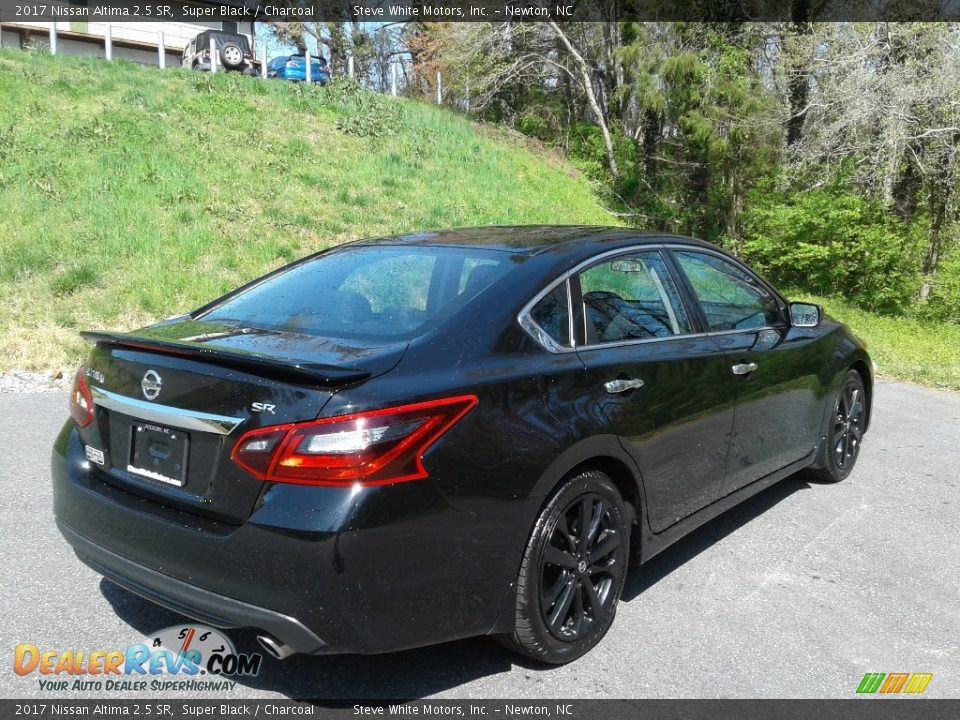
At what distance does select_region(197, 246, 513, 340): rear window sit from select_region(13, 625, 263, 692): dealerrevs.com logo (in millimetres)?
1234

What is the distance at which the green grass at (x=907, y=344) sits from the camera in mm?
9484

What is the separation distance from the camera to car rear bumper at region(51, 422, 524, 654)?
2414 mm

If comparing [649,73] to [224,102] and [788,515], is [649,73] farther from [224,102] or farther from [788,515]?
[788,515]

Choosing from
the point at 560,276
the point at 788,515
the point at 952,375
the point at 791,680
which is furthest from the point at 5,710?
the point at 952,375

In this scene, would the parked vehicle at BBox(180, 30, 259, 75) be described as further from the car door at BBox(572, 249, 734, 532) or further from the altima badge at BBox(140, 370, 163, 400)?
the altima badge at BBox(140, 370, 163, 400)

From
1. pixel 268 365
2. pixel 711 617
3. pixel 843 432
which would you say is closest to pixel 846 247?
pixel 843 432

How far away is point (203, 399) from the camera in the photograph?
262cm

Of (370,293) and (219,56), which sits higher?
(219,56)

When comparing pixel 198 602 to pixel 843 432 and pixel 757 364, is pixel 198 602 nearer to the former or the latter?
pixel 757 364

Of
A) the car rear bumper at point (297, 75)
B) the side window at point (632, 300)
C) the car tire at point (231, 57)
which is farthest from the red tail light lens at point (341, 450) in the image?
the car rear bumper at point (297, 75)

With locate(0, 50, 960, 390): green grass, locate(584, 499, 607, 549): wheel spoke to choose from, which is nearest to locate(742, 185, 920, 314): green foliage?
locate(0, 50, 960, 390): green grass

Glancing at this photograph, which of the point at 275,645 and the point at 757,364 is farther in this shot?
the point at 757,364

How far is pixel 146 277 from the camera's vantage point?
34.6ft

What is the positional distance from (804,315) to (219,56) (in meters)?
25.4
